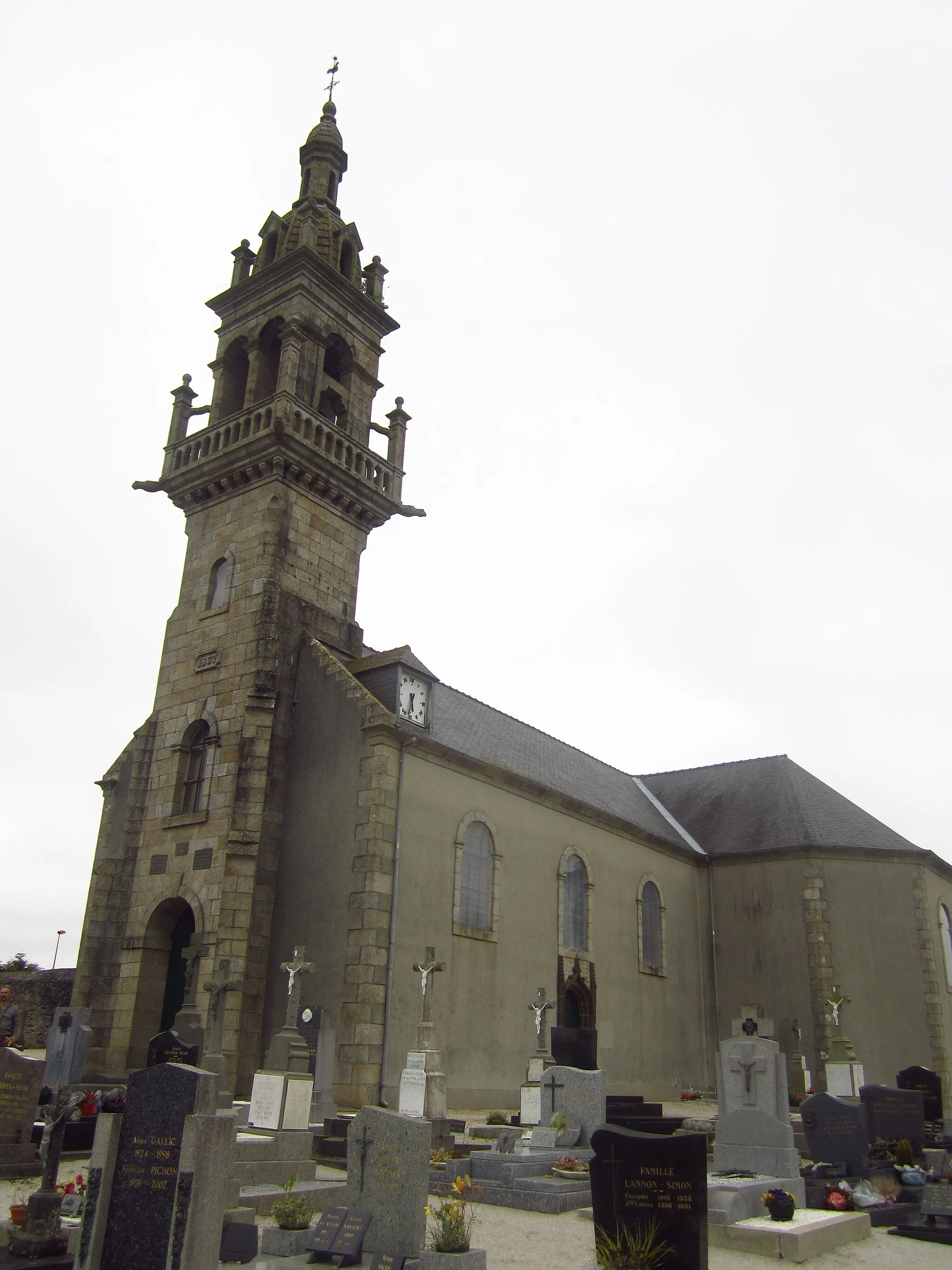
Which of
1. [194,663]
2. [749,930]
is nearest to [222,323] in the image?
[194,663]

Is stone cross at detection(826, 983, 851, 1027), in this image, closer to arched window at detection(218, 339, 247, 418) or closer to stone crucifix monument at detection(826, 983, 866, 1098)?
stone crucifix monument at detection(826, 983, 866, 1098)

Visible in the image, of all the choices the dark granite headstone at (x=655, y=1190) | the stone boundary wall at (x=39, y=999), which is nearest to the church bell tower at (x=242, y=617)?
the stone boundary wall at (x=39, y=999)

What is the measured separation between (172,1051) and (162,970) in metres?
7.55

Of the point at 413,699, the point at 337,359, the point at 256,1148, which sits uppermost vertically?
the point at 337,359

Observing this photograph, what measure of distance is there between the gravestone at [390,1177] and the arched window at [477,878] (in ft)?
34.5

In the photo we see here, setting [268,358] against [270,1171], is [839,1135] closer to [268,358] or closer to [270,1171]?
[270,1171]

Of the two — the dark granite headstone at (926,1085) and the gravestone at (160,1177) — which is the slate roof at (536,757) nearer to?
the dark granite headstone at (926,1085)

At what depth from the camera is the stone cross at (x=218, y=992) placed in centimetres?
1571

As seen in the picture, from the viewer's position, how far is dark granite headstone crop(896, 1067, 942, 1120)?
1794 centimetres

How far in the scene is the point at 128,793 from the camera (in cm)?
2033

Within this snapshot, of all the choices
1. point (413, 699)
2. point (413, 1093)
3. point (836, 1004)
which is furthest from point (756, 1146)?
point (836, 1004)

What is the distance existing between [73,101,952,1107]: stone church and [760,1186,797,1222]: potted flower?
7687 millimetres

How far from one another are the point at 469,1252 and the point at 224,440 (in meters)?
18.2

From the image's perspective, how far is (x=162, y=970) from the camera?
19.0m
